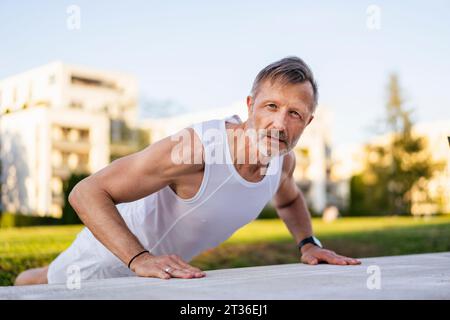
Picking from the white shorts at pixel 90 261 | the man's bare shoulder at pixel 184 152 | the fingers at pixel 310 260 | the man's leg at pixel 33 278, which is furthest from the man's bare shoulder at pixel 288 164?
the man's leg at pixel 33 278

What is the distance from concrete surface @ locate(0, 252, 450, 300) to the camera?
1614mm

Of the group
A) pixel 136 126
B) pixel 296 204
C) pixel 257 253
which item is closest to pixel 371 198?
pixel 136 126

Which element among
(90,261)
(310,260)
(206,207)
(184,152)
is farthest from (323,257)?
(90,261)

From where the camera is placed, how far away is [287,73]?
8.25 feet

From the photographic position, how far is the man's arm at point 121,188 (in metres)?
2.33

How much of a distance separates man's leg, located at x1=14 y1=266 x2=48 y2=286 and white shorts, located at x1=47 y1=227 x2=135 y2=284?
0.22 meters

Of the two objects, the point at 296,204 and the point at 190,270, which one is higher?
the point at 296,204

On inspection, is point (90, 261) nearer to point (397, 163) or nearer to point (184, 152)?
point (184, 152)

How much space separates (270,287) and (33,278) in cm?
208

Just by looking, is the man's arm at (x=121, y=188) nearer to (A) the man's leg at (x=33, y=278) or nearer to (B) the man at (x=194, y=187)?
(B) the man at (x=194, y=187)

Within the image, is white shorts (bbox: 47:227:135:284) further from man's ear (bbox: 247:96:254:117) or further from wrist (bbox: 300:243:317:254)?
man's ear (bbox: 247:96:254:117)
